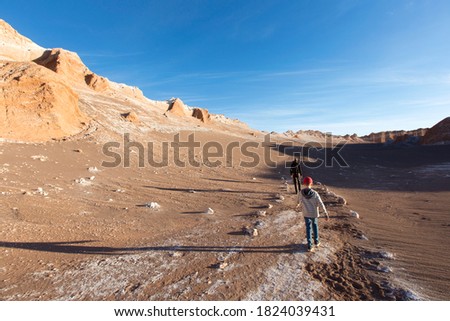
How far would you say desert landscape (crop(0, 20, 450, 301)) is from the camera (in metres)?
4.19

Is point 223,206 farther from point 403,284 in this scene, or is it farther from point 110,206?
point 403,284

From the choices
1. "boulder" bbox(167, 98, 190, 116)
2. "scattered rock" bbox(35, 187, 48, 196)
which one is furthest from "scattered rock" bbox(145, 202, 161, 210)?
"boulder" bbox(167, 98, 190, 116)

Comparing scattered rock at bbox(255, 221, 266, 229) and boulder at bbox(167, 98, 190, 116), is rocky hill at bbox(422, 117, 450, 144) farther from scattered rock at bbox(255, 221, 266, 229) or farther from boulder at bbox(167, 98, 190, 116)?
scattered rock at bbox(255, 221, 266, 229)

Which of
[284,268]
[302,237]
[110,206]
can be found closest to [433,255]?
[302,237]

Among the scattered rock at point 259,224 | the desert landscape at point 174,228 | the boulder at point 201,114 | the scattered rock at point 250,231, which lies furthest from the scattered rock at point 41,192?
the boulder at point 201,114

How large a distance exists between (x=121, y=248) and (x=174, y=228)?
5.36 ft

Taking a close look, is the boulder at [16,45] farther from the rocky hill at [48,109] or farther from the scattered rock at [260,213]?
the scattered rock at [260,213]

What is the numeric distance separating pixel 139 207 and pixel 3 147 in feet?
28.9

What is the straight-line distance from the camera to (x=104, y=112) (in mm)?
22438

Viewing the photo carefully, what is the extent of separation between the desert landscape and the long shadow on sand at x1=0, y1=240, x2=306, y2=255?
40 millimetres

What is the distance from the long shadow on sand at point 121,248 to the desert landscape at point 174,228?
4 centimetres

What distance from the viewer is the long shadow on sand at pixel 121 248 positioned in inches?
211

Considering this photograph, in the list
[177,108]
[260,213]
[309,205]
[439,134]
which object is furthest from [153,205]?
[439,134]

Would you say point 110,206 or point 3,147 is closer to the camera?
point 110,206
